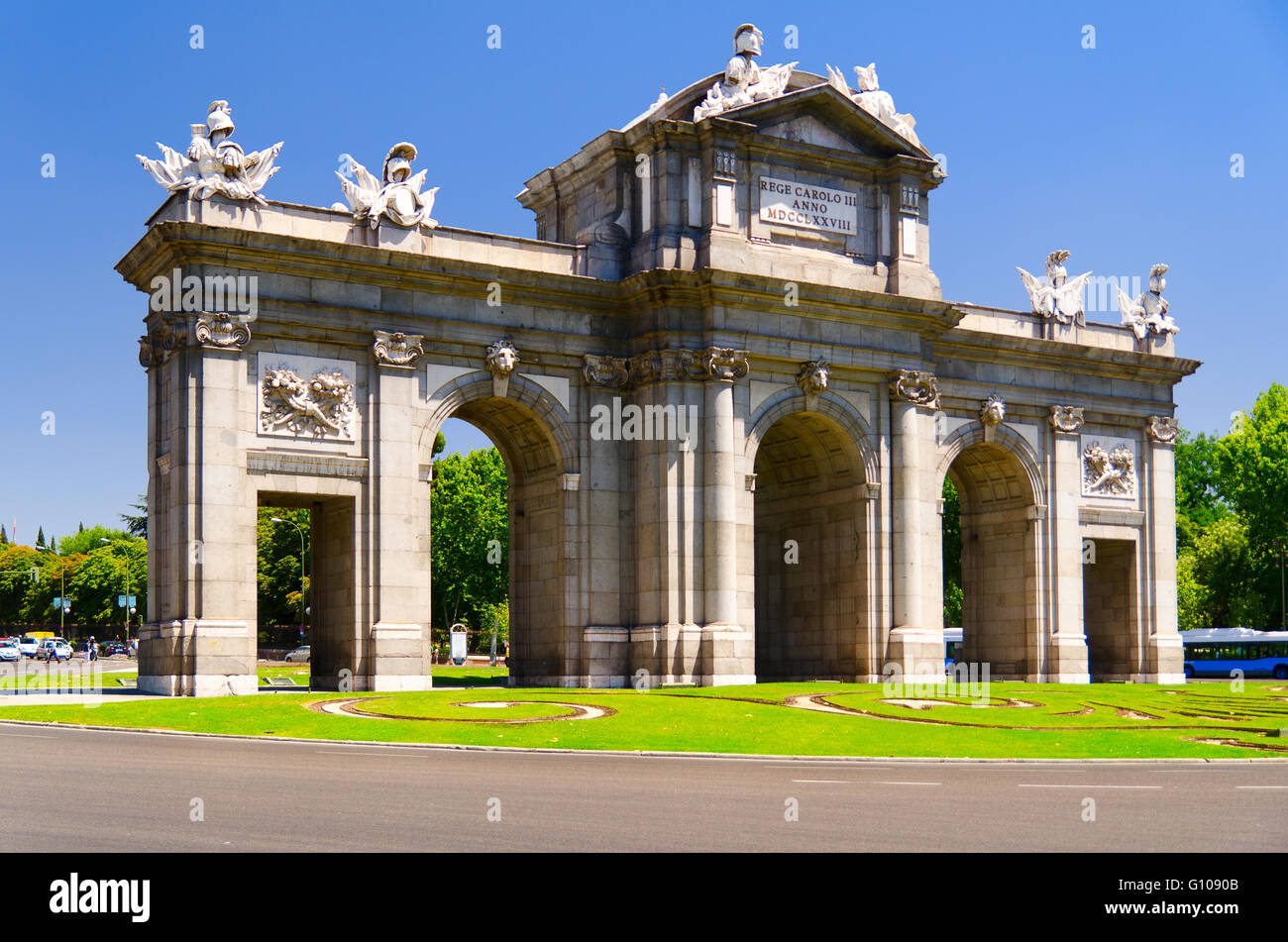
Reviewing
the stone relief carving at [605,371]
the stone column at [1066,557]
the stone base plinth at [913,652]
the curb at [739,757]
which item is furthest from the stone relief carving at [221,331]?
the stone column at [1066,557]

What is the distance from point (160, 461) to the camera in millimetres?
46250

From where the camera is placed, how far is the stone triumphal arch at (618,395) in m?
44.7

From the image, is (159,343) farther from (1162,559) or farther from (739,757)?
(1162,559)

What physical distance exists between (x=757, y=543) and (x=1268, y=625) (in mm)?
63911

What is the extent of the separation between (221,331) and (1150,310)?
4105 cm

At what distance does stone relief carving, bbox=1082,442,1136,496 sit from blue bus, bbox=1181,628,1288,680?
1241 inches

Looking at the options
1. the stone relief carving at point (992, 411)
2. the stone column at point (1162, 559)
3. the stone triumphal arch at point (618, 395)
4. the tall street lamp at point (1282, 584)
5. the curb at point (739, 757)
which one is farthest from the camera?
the tall street lamp at point (1282, 584)

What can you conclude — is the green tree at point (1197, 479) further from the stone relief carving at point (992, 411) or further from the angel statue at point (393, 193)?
the angel statue at point (393, 193)

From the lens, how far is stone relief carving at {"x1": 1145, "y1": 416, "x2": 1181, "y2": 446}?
6406 cm

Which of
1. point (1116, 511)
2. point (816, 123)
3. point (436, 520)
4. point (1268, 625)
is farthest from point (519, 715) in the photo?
point (1268, 625)

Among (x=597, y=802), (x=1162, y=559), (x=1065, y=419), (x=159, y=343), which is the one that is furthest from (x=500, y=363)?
(x=1162, y=559)

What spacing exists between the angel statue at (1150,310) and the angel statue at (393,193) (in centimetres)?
3233

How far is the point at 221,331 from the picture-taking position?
145 ft
